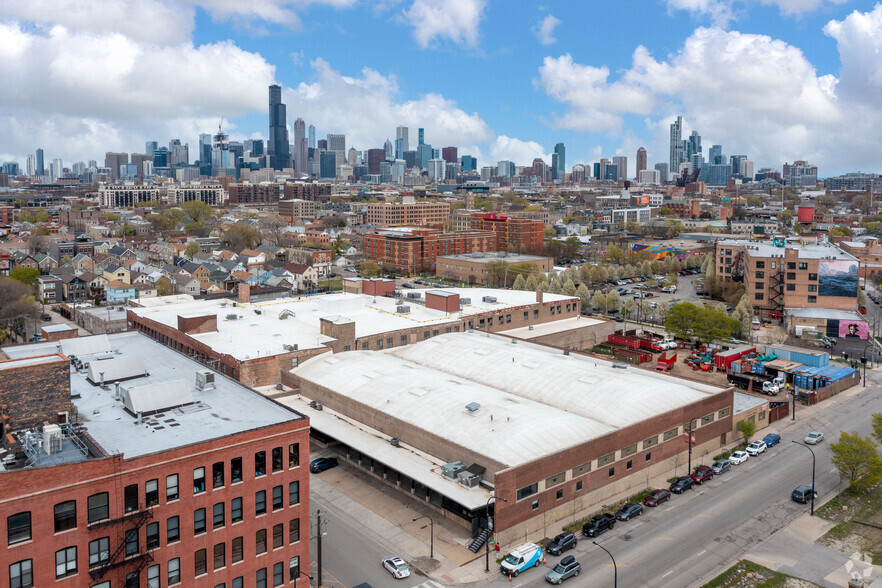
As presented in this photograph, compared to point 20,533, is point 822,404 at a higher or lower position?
lower

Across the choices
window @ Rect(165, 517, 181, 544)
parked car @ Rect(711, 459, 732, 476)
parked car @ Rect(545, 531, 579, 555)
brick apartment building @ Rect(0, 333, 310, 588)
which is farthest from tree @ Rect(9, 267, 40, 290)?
parked car @ Rect(711, 459, 732, 476)

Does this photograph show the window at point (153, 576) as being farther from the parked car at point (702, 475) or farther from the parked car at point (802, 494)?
the parked car at point (802, 494)

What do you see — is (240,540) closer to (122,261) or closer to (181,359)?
(181,359)

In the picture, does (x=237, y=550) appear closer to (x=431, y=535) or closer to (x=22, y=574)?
(x=22, y=574)

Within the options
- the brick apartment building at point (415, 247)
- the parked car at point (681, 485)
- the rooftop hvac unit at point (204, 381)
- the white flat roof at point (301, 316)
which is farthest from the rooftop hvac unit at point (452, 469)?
the brick apartment building at point (415, 247)

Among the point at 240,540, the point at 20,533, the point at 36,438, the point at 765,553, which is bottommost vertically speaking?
the point at 765,553

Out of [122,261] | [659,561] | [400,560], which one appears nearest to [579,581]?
[659,561]

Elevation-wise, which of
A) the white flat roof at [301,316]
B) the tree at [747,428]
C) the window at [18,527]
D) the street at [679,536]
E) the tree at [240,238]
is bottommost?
the street at [679,536]
